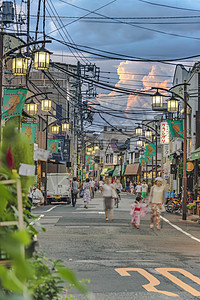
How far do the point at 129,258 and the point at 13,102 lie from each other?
46.8 ft

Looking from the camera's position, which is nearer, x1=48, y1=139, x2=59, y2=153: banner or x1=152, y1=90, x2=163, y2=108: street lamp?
x1=152, y1=90, x2=163, y2=108: street lamp

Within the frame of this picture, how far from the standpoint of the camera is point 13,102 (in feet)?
80.7

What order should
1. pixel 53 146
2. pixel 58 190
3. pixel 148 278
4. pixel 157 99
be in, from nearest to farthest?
pixel 148 278
pixel 157 99
pixel 58 190
pixel 53 146

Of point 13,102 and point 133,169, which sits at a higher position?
point 13,102

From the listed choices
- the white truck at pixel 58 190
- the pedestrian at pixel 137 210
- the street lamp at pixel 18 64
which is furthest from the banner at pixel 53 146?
the pedestrian at pixel 137 210

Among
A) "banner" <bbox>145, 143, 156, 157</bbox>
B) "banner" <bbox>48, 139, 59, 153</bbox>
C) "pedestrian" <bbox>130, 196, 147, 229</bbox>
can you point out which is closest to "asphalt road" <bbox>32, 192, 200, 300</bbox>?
"pedestrian" <bbox>130, 196, 147, 229</bbox>

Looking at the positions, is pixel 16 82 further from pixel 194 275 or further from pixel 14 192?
pixel 14 192

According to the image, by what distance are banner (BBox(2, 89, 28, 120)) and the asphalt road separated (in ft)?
20.2

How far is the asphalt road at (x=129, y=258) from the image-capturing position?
8492mm

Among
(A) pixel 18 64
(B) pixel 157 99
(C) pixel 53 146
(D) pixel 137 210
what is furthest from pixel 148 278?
(C) pixel 53 146

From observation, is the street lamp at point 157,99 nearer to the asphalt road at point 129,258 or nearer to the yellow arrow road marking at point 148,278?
the asphalt road at point 129,258

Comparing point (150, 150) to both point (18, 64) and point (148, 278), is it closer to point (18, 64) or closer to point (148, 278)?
point (18, 64)

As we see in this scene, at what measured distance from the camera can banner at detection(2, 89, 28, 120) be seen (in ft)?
79.3

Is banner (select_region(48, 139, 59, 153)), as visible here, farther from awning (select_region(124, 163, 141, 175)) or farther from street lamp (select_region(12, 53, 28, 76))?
awning (select_region(124, 163, 141, 175))
